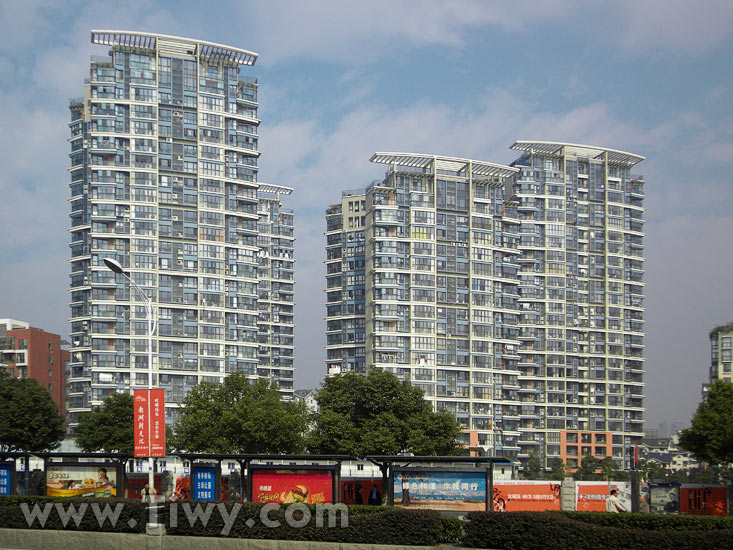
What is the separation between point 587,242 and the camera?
13888 centimetres

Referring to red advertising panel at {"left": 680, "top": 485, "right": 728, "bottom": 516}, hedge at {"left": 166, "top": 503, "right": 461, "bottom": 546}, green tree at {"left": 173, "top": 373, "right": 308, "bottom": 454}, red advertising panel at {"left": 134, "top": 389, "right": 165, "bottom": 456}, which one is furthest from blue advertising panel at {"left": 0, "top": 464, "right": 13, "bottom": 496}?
green tree at {"left": 173, "top": 373, "right": 308, "bottom": 454}

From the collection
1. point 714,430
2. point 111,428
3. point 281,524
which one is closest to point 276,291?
point 111,428

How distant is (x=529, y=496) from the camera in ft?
147

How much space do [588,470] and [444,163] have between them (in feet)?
155

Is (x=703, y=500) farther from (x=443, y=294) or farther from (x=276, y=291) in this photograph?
(x=276, y=291)

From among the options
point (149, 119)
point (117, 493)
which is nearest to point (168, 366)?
point (149, 119)

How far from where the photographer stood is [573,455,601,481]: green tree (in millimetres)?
118438

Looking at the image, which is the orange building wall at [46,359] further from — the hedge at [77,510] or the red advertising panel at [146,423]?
the red advertising panel at [146,423]

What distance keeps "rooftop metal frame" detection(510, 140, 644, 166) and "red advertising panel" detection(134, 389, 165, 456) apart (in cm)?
11196

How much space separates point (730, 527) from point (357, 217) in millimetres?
107171

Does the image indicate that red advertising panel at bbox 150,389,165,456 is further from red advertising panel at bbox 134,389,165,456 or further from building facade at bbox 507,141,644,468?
building facade at bbox 507,141,644,468

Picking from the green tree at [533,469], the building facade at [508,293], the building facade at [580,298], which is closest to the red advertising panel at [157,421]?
the building facade at [508,293]

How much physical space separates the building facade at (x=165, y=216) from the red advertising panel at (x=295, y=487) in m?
66.2

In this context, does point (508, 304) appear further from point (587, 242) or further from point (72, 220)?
point (72, 220)
